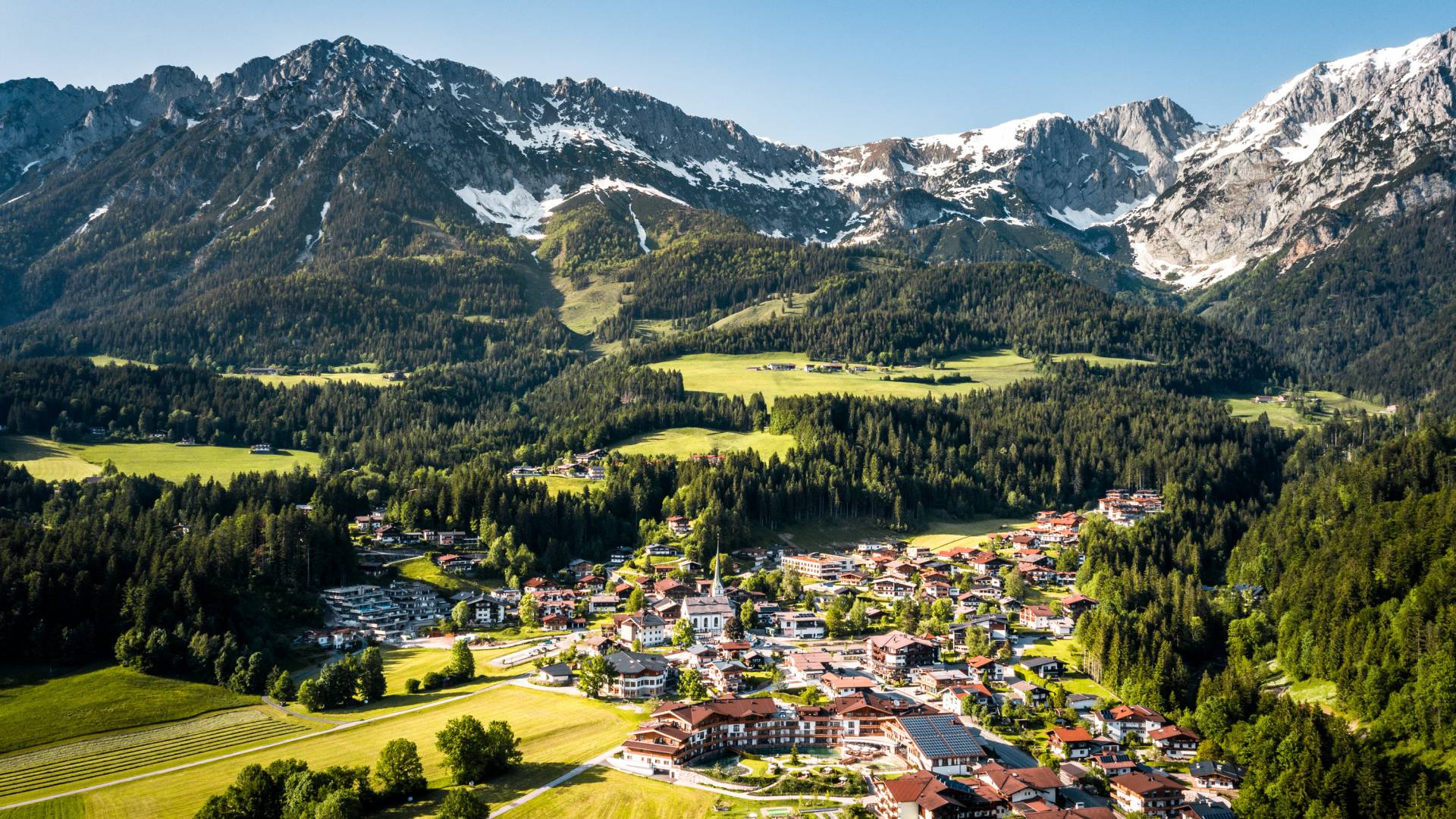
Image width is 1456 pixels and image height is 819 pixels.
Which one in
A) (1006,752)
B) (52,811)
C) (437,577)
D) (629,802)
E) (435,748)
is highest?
(437,577)

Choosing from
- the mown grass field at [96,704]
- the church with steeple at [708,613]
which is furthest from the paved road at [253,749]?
the church with steeple at [708,613]

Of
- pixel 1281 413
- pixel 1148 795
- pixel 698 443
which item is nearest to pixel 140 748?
pixel 1148 795

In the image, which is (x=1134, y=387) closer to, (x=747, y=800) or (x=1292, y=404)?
(x=1292, y=404)

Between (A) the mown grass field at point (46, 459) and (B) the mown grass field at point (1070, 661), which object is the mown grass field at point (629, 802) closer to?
(B) the mown grass field at point (1070, 661)

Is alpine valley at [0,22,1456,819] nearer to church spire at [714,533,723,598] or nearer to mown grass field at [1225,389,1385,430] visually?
church spire at [714,533,723,598]

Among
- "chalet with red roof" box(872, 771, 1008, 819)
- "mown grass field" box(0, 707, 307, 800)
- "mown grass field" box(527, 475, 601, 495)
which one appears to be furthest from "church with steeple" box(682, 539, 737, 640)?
"mown grass field" box(527, 475, 601, 495)

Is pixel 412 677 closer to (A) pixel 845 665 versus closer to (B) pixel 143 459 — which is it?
(A) pixel 845 665

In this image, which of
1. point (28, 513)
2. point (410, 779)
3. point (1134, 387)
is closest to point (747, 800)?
point (410, 779)
